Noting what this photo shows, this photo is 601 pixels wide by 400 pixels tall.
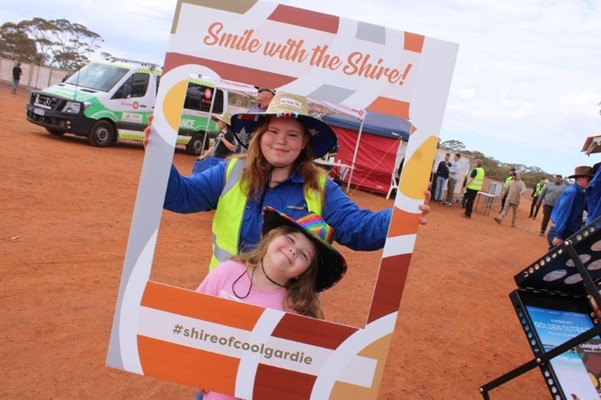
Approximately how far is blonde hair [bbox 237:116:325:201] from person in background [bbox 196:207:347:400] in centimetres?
16

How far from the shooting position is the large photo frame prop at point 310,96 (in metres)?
1.88

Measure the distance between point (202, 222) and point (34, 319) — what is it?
189 inches

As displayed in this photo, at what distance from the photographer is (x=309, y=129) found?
230 cm

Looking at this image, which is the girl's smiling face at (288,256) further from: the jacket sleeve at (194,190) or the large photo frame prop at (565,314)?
the large photo frame prop at (565,314)

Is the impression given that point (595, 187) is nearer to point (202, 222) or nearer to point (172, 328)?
point (172, 328)

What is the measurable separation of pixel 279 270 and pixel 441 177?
65.7ft

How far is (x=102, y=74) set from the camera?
47.5 ft

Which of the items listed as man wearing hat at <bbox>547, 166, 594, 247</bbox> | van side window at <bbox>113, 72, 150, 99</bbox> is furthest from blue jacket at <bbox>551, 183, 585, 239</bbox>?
van side window at <bbox>113, 72, 150, 99</bbox>

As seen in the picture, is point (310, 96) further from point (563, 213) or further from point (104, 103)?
point (104, 103)

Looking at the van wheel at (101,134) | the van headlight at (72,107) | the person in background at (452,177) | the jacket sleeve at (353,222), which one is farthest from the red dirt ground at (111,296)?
the person in background at (452,177)

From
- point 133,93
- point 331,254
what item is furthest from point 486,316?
point 133,93

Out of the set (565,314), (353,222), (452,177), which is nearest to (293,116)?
(353,222)

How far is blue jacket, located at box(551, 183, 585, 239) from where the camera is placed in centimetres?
716

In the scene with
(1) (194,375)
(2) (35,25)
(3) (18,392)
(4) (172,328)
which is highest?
(2) (35,25)
